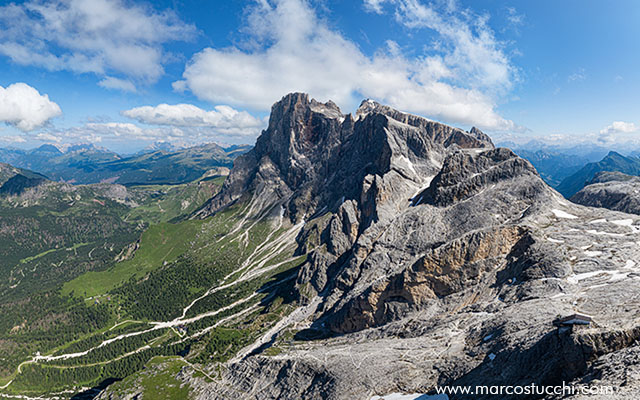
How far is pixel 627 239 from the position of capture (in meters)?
62.7

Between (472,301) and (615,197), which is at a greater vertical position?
(615,197)

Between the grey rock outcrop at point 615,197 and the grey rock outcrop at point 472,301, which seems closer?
the grey rock outcrop at point 472,301

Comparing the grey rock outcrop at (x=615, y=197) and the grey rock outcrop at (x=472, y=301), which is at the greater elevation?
Answer: the grey rock outcrop at (x=615, y=197)

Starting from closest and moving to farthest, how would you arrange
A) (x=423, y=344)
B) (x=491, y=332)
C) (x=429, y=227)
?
(x=491, y=332), (x=423, y=344), (x=429, y=227)

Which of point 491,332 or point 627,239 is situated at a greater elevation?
→ point 627,239

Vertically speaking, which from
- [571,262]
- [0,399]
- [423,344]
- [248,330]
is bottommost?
[0,399]

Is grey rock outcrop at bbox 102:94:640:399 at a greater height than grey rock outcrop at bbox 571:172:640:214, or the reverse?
grey rock outcrop at bbox 571:172:640:214

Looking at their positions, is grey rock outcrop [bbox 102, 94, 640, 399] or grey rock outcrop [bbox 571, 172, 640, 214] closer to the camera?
grey rock outcrop [bbox 102, 94, 640, 399]

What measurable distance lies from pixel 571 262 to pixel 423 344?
36.3 meters

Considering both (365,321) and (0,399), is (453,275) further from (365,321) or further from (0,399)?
(0,399)

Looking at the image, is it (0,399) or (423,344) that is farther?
(0,399)

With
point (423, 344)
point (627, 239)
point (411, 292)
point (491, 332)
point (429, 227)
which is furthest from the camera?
point (429, 227)

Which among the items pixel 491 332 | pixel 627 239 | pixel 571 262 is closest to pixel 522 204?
pixel 627 239

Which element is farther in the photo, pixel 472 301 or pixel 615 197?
pixel 615 197
